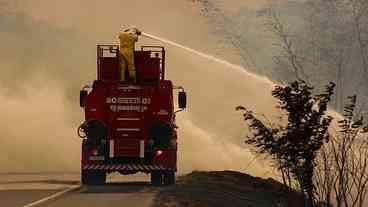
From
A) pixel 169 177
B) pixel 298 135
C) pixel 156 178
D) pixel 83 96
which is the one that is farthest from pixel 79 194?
pixel 298 135

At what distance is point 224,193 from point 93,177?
5921mm

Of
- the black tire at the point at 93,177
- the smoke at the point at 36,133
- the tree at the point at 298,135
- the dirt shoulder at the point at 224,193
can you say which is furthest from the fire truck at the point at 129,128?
the smoke at the point at 36,133

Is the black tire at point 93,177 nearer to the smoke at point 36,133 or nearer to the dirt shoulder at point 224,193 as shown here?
the dirt shoulder at point 224,193

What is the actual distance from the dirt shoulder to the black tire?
2.38 meters

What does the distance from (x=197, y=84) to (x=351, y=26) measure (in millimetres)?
37268

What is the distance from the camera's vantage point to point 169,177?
31.9 metres

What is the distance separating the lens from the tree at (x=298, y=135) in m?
21.8

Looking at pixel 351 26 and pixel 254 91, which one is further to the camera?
pixel 351 26

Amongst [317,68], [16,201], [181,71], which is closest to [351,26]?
[317,68]

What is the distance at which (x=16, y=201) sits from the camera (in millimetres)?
24844

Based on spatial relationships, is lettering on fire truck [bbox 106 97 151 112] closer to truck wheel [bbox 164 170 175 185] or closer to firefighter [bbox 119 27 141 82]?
firefighter [bbox 119 27 141 82]

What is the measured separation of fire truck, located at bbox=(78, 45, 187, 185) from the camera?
31484 mm

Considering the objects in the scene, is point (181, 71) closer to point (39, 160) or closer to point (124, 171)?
Result: point (39, 160)

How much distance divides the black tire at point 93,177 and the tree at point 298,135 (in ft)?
35.9
